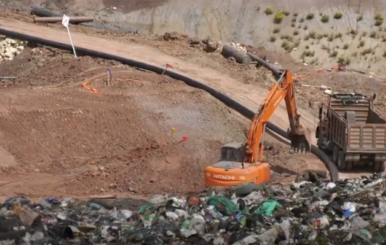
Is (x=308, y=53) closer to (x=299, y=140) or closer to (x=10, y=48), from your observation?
(x=10, y=48)

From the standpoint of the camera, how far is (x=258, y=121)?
2631cm

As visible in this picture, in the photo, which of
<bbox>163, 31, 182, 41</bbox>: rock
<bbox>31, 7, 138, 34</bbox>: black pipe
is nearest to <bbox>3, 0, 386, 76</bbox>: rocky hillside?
<bbox>31, 7, 138, 34</bbox>: black pipe

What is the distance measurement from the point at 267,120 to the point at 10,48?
650 inches

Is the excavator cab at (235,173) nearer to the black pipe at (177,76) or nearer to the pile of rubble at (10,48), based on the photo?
the black pipe at (177,76)

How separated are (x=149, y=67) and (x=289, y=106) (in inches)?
391

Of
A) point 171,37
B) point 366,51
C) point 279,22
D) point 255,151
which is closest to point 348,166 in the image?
point 255,151

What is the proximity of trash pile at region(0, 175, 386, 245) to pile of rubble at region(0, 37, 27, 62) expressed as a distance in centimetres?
1876

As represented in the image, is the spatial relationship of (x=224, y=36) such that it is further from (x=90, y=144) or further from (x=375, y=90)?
(x=90, y=144)

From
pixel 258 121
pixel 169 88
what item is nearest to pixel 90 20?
pixel 169 88

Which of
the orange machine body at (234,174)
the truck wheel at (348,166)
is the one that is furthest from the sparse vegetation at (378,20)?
the orange machine body at (234,174)

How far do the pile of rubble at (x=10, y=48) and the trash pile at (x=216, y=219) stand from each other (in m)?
18.8

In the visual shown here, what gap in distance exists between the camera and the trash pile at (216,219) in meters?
18.3

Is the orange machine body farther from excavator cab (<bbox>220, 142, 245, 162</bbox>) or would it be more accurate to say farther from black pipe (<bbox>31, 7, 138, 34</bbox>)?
black pipe (<bbox>31, 7, 138, 34</bbox>)

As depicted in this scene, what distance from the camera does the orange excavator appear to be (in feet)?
78.7
